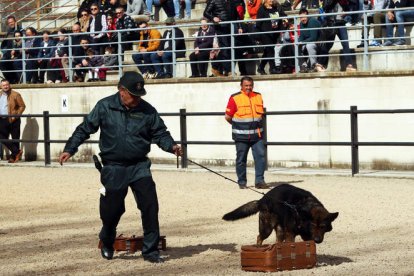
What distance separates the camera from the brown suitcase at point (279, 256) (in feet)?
34.1

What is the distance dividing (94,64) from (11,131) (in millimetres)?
2467

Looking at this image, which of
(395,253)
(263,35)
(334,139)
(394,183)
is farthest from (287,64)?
(395,253)

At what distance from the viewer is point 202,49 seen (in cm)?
2416

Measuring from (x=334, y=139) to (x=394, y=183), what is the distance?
3282mm

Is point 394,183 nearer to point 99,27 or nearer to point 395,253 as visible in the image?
point 395,253

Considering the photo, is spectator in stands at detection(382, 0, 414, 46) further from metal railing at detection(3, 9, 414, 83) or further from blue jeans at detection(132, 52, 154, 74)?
blue jeans at detection(132, 52, 154, 74)

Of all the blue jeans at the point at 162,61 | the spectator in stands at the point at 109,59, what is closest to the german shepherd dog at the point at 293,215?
the blue jeans at the point at 162,61

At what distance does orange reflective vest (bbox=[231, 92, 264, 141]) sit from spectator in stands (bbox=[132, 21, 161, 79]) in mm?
7181

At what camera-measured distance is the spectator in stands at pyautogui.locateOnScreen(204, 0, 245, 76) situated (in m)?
24.1

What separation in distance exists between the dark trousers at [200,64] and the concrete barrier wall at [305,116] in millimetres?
510

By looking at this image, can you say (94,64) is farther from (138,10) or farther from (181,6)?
(181,6)

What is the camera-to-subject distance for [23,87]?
27594mm

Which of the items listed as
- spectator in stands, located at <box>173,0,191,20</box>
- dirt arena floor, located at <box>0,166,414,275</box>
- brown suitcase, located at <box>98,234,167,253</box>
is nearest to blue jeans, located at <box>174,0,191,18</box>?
spectator in stands, located at <box>173,0,191,20</box>

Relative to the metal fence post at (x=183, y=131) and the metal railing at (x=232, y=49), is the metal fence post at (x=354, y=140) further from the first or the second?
the metal fence post at (x=183, y=131)
